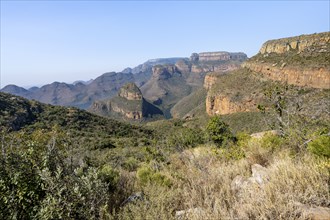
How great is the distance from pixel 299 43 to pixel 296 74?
51.0 ft

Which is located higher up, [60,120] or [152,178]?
[152,178]

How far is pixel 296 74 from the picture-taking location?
69.6 metres

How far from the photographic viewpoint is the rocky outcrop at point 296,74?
60.1 metres

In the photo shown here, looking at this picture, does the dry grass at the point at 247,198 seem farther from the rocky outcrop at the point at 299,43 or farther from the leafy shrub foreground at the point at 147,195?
the rocky outcrop at the point at 299,43

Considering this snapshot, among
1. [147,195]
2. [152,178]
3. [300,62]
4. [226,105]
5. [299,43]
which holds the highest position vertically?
[299,43]

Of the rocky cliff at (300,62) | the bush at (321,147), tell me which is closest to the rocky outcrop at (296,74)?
the rocky cliff at (300,62)

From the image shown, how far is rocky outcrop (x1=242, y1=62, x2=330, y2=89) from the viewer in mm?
60125

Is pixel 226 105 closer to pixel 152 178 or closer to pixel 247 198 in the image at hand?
pixel 152 178

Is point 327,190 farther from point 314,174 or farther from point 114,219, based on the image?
point 114,219

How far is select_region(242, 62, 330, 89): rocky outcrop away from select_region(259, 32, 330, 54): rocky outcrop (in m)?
6.92

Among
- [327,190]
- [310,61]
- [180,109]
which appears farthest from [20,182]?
[180,109]

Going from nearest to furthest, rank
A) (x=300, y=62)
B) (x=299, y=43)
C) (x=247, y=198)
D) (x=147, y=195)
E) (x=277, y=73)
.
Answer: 1. (x=247, y=198)
2. (x=147, y=195)
3. (x=300, y=62)
4. (x=277, y=73)
5. (x=299, y=43)

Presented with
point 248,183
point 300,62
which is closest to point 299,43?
point 300,62

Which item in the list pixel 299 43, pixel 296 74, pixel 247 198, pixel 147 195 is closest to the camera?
pixel 247 198
